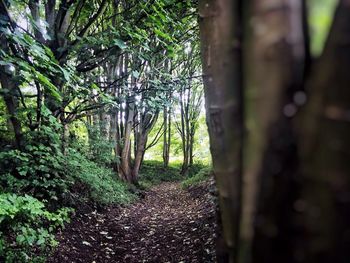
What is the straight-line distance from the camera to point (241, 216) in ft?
2.34

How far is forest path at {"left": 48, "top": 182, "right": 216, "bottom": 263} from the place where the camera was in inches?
155

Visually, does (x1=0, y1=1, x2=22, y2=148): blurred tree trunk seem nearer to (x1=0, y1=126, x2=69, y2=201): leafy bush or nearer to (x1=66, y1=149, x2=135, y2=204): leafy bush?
(x1=0, y1=126, x2=69, y2=201): leafy bush

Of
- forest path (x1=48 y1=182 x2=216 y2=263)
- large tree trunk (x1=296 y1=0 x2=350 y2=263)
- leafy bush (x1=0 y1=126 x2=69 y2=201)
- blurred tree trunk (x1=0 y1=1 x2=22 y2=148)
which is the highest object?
blurred tree trunk (x1=0 y1=1 x2=22 y2=148)

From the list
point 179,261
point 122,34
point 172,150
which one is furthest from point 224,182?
point 172,150

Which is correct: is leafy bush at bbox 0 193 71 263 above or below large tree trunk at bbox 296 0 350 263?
below

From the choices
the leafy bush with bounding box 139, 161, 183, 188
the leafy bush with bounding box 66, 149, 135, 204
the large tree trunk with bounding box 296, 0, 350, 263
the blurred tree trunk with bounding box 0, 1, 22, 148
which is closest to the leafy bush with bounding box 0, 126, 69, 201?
the blurred tree trunk with bounding box 0, 1, 22, 148

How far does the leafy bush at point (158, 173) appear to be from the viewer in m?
15.7

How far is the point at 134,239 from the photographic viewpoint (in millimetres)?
5152

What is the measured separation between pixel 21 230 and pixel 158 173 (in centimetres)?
1426

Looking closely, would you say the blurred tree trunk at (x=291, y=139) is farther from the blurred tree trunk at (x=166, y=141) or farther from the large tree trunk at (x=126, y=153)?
the blurred tree trunk at (x=166, y=141)

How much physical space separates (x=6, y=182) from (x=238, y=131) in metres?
4.05

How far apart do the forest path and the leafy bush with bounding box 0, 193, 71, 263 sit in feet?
1.02

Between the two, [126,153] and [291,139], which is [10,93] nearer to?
[291,139]

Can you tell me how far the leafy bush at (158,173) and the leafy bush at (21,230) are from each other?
11395 mm
